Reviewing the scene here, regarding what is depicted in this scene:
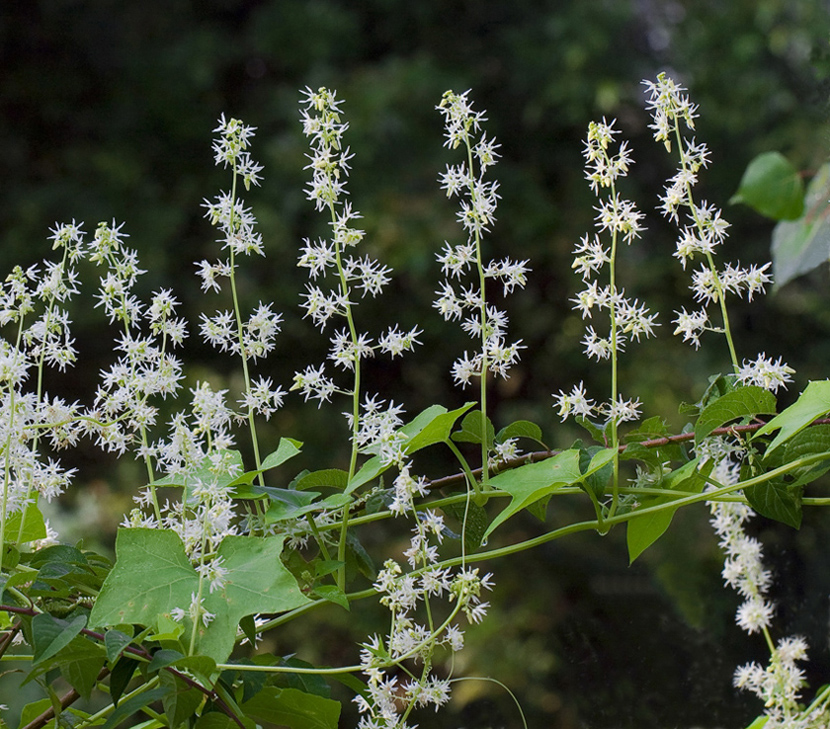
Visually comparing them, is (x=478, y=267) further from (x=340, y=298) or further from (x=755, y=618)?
(x=755, y=618)

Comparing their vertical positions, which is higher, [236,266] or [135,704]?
[236,266]

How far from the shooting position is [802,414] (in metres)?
0.27

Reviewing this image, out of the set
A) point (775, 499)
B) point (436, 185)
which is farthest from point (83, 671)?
point (436, 185)

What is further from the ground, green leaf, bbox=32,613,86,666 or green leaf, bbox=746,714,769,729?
green leaf, bbox=32,613,86,666

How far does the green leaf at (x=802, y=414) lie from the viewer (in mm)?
264

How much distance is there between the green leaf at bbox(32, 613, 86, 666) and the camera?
236 millimetres

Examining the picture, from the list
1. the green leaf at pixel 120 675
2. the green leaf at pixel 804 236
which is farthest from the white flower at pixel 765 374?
the green leaf at pixel 120 675

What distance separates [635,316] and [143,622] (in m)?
0.17

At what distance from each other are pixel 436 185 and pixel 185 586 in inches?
76.5

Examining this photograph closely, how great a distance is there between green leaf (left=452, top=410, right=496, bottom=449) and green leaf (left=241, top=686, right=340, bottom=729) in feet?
0.31

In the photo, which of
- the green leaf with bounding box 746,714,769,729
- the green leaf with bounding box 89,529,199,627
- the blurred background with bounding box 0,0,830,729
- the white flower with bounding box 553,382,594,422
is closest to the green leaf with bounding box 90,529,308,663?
the green leaf with bounding box 89,529,199,627

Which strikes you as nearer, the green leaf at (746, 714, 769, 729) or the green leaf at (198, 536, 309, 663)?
the green leaf at (198, 536, 309, 663)

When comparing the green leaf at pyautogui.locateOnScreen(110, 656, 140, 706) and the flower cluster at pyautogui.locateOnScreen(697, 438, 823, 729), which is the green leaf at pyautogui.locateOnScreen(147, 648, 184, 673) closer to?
the green leaf at pyautogui.locateOnScreen(110, 656, 140, 706)

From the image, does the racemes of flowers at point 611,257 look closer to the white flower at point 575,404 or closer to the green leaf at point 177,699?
the white flower at point 575,404
